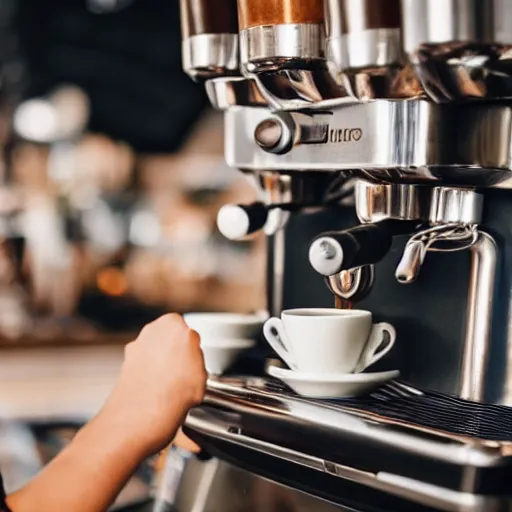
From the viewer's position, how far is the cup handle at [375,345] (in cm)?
80

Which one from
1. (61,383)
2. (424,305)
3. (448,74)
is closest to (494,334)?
(424,305)

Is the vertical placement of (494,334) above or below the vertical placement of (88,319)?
above

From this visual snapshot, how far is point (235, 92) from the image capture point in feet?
2.90

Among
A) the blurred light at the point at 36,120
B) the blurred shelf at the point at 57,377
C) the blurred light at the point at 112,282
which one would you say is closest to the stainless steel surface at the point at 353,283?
the blurred shelf at the point at 57,377

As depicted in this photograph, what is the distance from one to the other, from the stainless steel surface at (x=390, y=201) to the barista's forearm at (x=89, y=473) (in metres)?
0.27

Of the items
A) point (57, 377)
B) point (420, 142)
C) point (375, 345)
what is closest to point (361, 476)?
point (375, 345)

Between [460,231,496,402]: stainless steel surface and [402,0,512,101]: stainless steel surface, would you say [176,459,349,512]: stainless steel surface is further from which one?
[402,0,512,101]: stainless steel surface

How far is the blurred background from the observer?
9.25ft

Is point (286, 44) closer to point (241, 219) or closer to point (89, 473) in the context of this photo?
point (241, 219)

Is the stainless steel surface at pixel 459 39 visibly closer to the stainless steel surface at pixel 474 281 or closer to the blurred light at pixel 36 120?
the stainless steel surface at pixel 474 281

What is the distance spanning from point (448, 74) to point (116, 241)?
91.5 inches

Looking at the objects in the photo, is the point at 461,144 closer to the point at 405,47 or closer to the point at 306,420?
the point at 405,47

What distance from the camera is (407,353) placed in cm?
84

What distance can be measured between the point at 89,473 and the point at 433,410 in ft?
0.88
